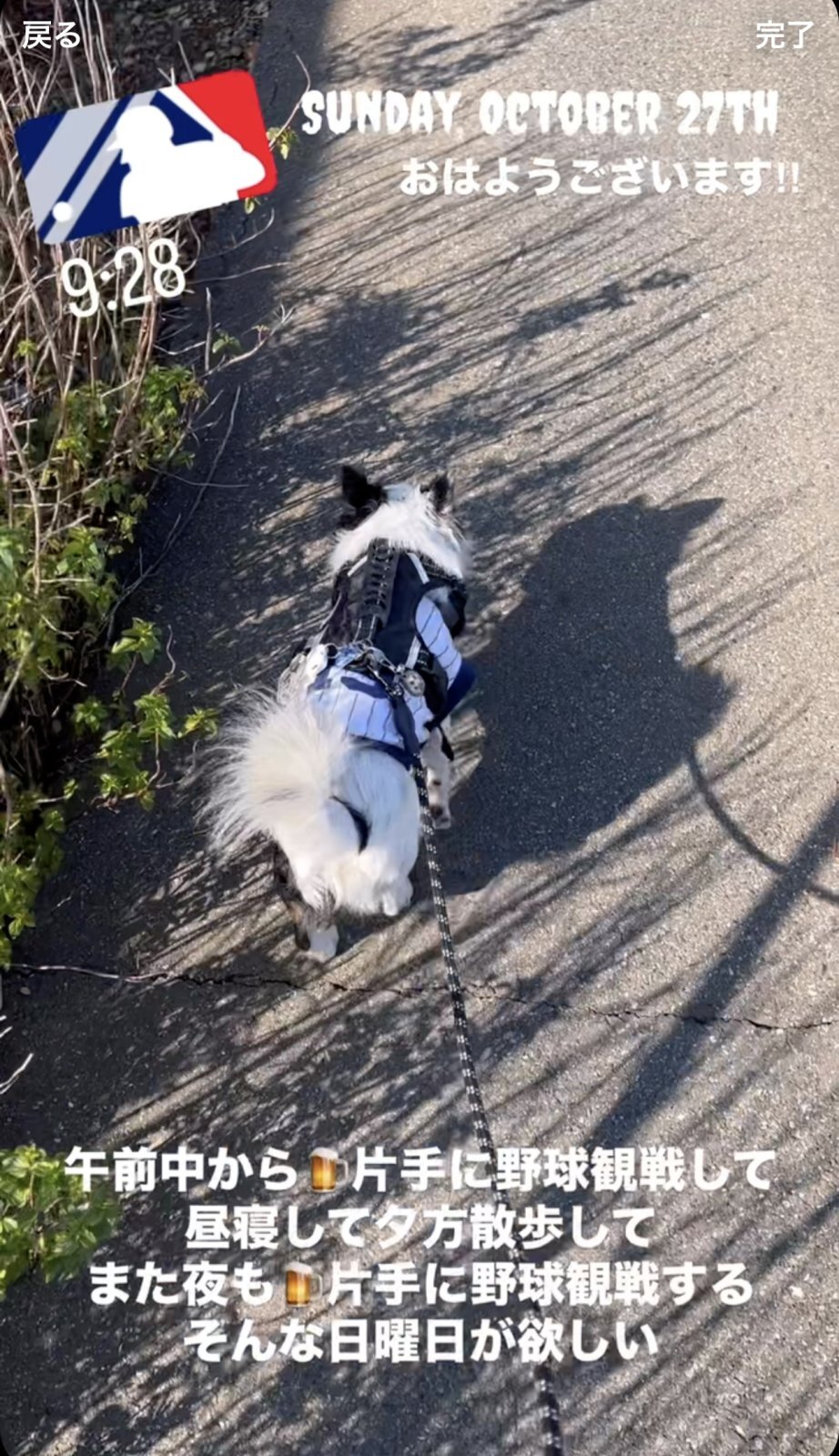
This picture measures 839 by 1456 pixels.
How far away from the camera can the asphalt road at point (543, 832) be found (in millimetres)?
2475

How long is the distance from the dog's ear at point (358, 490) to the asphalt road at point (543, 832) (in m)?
0.66

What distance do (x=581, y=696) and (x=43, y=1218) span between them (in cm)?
220

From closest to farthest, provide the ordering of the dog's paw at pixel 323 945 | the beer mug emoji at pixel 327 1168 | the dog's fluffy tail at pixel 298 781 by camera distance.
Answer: the dog's fluffy tail at pixel 298 781
the beer mug emoji at pixel 327 1168
the dog's paw at pixel 323 945

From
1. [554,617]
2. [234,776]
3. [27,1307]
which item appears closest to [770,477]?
[554,617]

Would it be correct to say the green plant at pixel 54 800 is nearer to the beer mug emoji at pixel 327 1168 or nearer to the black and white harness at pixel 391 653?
the black and white harness at pixel 391 653

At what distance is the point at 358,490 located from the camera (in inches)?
123

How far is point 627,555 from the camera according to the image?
3.84 meters

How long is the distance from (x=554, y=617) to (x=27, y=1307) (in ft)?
8.35

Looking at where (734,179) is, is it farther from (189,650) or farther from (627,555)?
(189,650)

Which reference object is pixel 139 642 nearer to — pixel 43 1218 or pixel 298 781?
pixel 298 781

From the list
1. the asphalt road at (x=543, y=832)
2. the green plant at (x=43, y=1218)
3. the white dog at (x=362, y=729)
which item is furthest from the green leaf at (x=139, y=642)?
the green plant at (x=43, y=1218)

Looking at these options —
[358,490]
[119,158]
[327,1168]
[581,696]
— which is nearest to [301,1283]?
[327,1168]

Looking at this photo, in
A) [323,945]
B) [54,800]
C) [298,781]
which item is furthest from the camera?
[323,945]

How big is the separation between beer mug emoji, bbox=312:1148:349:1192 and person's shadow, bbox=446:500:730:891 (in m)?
0.84
